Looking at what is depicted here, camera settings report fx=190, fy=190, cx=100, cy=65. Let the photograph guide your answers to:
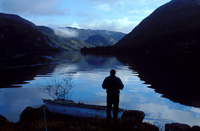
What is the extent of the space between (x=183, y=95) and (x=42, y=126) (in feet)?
89.6

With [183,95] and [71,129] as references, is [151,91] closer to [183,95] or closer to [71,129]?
[183,95]

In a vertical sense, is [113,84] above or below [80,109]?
above

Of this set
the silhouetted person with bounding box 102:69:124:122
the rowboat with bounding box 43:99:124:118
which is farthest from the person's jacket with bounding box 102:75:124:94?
the rowboat with bounding box 43:99:124:118

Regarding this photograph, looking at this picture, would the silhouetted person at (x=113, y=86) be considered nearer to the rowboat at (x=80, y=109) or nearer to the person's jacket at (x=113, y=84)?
the person's jacket at (x=113, y=84)

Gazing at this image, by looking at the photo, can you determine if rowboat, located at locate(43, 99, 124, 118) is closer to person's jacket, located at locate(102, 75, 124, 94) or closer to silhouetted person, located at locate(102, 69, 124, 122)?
silhouetted person, located at locate(102, 69, 124, 122)

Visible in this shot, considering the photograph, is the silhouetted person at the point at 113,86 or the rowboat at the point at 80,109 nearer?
the silhouetted person at the point at 113,86

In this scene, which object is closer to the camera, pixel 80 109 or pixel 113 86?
pixel 113 86

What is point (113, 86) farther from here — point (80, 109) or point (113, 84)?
point (80, 109)

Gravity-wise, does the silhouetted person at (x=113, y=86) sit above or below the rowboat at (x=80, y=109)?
above

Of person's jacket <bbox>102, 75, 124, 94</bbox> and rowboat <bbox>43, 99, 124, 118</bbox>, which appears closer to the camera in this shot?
person's jacket <bbox>102, 75, 124, 94</bbox>

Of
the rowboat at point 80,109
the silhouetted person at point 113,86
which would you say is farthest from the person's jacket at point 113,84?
the rowboat at point 80,109

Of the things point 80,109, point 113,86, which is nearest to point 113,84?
point 113,86

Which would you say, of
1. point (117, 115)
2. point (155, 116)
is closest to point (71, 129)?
point (117, 115)

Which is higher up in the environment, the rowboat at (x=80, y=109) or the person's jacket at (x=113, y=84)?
the person's jacket at (x=113, y=84)
